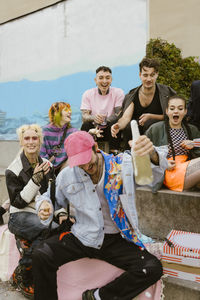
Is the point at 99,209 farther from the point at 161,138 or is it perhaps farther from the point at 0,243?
the point at 0,243

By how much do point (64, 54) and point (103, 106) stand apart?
2.40 metres

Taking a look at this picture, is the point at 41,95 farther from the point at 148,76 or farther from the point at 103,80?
the point at 148,76

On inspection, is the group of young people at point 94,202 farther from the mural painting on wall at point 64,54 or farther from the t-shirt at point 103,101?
the mural painting on wall at point 64,54

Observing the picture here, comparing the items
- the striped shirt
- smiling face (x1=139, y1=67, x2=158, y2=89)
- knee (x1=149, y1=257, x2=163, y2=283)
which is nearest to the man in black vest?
smiling face (x1=139, y1=67, x2=158, y2=89)

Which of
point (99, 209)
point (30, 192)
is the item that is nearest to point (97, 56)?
point (30, 192)

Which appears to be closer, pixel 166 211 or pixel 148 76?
pixel 166 211

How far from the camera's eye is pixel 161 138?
3.23 meters

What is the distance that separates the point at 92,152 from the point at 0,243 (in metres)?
1.78

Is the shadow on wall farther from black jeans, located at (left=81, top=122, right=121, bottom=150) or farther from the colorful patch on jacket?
the colorful patch on jacket

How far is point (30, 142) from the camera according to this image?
3.23 m

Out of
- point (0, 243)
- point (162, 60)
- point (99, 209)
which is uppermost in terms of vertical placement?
point (162, 60)

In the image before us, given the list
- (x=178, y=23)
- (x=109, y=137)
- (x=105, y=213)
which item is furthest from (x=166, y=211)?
(x=178, y=23)

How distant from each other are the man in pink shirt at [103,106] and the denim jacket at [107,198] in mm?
1857

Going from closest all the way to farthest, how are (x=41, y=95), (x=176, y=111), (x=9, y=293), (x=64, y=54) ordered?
(x=9, y=293)
(x=176, y=111)
(x=64, y=54)
(x=41, y=95)
